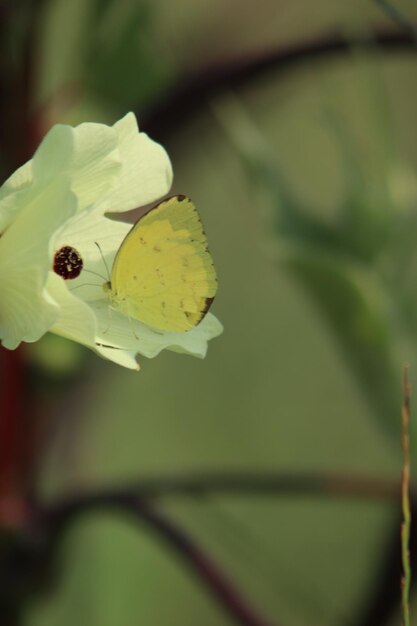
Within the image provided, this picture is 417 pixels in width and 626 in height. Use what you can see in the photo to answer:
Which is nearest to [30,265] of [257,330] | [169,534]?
[169,534]

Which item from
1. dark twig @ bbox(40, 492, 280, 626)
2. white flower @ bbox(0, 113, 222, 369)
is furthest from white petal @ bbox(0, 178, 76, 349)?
dark twig @ bbox(40, 492, 280, 626)

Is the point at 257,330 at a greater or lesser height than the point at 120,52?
lesser

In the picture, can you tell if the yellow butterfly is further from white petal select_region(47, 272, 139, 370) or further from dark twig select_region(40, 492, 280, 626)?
dark twig select_region(40, 492, 280, 626)

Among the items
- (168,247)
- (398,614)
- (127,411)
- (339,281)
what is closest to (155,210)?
(168,247)

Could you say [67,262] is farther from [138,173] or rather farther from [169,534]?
[169,534]

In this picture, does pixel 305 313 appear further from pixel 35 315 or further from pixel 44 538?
pixel 35 315

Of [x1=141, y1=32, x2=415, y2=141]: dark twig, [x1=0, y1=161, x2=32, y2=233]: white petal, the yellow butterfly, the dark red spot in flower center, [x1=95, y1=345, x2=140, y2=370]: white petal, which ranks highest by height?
[x1=0, y1=161, x2=32, y2=233]: white petal
